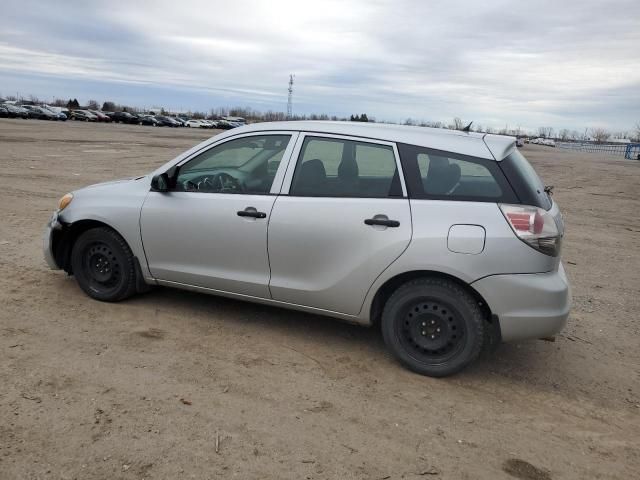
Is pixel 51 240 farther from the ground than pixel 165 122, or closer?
closer

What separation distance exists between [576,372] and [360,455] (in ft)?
6.88

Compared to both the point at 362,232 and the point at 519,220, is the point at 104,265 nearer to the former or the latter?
the point at 362,232

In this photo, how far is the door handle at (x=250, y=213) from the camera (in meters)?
4.24

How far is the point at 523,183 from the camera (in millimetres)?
3734

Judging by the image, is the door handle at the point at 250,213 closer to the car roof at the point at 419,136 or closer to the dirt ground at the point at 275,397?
the car roof at the point at 419,136

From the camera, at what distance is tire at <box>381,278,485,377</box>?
3758 millimetres

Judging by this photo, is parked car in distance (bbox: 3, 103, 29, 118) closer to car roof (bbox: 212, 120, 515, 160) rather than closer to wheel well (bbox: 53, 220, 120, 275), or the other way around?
wheel well (bbox: 53, 220, 120, 275)

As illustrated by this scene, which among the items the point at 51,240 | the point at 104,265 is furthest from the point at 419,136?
the point at 51,240

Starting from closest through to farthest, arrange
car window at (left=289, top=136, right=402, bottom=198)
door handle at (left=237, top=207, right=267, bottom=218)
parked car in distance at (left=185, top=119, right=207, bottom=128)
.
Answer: car window at (left=289, top=136, right=402, bottom=198)
door handle at (left=237, top=207, right=267, bottom=218)
parked car in distance at (left=185, top=119, right=207, bottom=128)

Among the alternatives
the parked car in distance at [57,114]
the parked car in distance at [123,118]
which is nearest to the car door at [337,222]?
the parked car in distance at [57,114]

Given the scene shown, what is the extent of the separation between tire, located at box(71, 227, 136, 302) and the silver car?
0.02 metres

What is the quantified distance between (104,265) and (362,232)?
254 cm

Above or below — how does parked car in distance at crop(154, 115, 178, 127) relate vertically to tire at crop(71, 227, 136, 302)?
above

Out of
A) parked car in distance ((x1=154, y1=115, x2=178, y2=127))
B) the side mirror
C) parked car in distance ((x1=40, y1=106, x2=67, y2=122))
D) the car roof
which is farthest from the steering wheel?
parked car in distance ((x1=154, y1=115, x2=178, y2=127))
